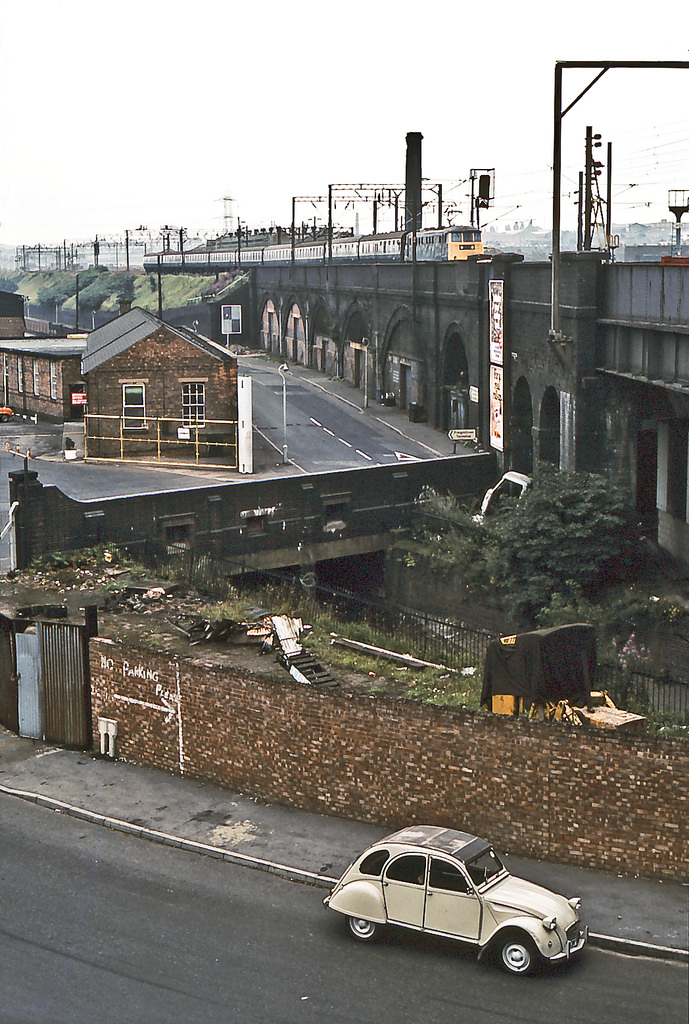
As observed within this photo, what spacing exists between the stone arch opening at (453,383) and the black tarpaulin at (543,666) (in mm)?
30881

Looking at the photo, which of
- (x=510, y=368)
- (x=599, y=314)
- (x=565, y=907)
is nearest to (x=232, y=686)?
(x=565, y=907)

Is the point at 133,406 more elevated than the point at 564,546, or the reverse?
the point at 133,406

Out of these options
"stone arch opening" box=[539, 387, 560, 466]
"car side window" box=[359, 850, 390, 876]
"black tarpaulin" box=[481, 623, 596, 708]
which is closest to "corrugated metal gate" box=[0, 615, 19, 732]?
"black tarpaulin" box=[481, 623, 596, 708]

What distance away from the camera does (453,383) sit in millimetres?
53406

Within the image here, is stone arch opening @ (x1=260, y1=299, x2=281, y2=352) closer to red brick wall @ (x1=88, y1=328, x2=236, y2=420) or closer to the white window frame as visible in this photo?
red brick wall @ (x1=88, y1=328, x2=236, y2=420)

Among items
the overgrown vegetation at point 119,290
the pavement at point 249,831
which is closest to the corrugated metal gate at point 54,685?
the pavement at point 249,831

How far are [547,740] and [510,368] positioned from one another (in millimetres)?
27488

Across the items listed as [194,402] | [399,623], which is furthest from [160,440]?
[399,623]

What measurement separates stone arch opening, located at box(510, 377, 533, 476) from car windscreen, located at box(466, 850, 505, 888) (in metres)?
28.4

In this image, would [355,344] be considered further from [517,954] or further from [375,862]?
[517,954]

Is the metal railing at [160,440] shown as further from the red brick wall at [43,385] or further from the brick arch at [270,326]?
the brick arch at [270,326]

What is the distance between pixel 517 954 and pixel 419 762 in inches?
151

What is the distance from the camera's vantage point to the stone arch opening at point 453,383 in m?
50.7

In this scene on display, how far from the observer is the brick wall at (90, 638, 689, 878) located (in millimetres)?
15688
